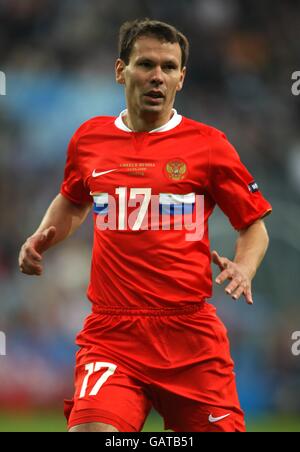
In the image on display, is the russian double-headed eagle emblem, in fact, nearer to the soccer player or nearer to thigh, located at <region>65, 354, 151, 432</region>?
the soccer player

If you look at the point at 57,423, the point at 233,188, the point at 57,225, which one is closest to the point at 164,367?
the point at 233,188

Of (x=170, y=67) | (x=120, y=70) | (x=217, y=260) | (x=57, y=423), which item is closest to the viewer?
(x=217, y=260)

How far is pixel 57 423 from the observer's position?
28.6 feet

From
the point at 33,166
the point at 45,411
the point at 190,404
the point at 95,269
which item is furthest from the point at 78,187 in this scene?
the point at 33,166

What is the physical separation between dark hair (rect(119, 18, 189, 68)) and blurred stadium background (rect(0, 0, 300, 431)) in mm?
4803

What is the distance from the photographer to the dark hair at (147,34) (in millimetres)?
4531

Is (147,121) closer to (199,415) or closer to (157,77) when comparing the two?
(157,77)

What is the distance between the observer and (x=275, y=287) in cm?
958

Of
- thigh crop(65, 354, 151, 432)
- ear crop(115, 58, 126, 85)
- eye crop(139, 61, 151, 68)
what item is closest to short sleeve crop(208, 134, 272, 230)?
eye crop(139, 61, 151, 68)

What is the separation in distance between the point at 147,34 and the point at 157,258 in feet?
3.86

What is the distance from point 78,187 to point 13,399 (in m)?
4.76

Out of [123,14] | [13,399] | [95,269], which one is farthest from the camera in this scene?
[123,14]

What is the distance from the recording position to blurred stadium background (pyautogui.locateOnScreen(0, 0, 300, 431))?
30.1 ft
